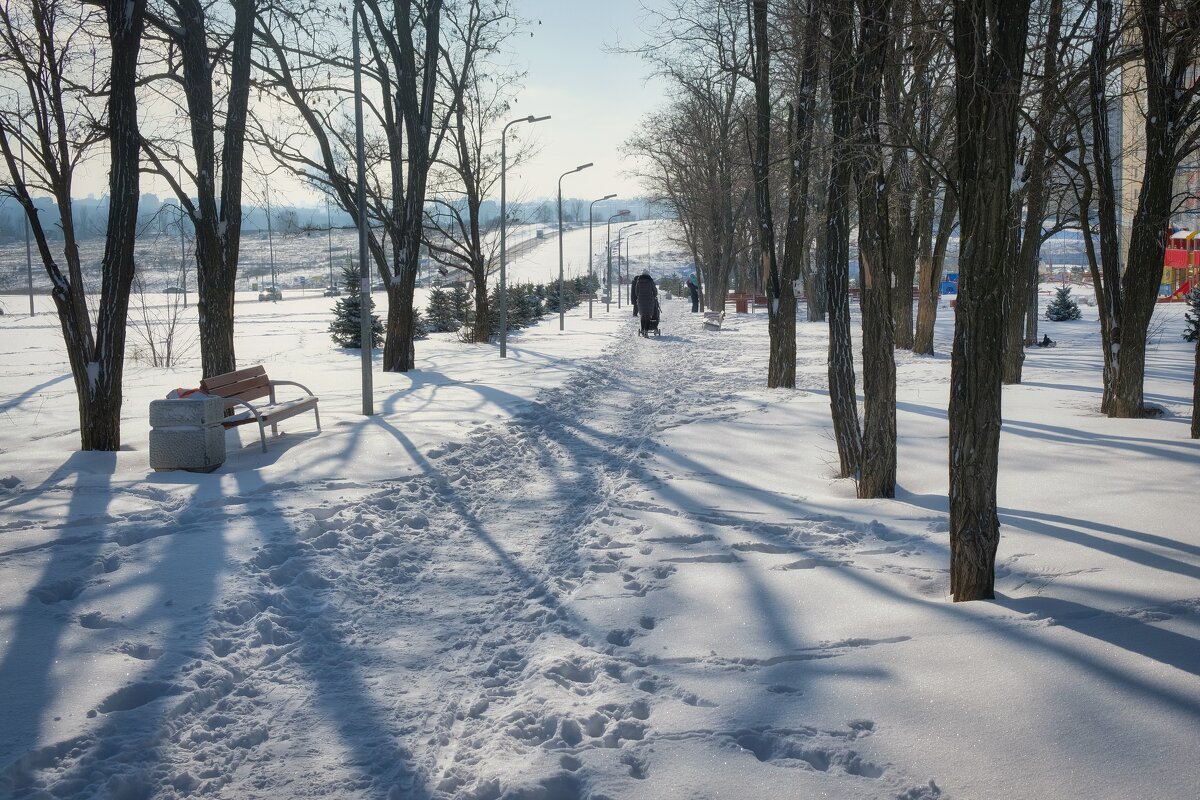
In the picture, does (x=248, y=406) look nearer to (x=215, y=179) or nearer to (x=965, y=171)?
(x=215, y=179)

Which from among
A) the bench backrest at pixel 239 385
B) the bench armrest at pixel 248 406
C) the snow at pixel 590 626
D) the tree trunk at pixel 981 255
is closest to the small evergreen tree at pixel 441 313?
the bench backrest at pixel 239 385

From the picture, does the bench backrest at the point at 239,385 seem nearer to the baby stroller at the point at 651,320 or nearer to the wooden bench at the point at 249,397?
the wooden bench at the point at 249,397

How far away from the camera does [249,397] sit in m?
10.4

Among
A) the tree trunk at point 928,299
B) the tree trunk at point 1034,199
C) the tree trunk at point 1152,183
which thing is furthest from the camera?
the tree trunk at point 928,299

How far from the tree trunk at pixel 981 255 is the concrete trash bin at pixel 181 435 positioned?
666 centimetres

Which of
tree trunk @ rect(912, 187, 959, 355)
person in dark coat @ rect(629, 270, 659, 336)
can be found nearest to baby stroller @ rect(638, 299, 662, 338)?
person in dark coat @ rect(629, 270, 659, 336)

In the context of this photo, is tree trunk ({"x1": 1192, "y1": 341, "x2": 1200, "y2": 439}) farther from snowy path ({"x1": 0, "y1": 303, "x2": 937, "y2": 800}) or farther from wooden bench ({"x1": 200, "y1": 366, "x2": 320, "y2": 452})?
wooden bench ({"x1": 200, "y1": 366, "x2": 320, "y2": 452})

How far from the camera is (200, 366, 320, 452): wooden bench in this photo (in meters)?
9.27

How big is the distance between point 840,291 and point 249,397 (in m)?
6.72

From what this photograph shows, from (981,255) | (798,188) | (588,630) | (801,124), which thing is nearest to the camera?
(981,255)

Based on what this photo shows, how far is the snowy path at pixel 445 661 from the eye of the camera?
10.8ft

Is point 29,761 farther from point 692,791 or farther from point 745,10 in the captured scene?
point 745,10

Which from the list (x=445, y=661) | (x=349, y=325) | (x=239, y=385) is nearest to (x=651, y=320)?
(x=349, y=325)

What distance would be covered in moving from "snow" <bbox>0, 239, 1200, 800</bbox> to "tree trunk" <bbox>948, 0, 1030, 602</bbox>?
486mm
